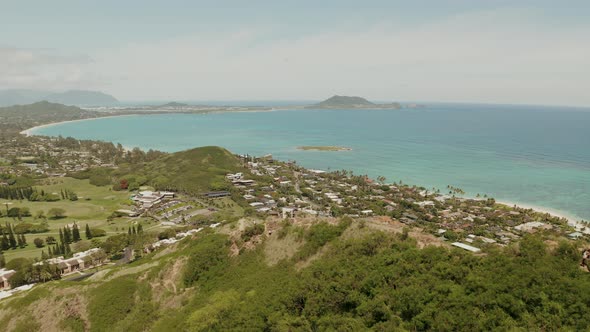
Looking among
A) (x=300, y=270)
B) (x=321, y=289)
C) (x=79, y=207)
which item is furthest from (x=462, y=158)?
(x=79, y=207)

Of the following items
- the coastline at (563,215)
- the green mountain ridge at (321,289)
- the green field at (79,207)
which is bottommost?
the green field at (79,207)

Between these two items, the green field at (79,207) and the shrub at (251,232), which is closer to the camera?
the shrub at (251,232)

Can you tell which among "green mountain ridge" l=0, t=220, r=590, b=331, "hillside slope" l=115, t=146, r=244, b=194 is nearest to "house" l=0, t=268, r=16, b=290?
"green mountain ridge" l=0, t=220, r=590, b=331

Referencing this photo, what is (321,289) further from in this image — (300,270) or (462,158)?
(462,158)

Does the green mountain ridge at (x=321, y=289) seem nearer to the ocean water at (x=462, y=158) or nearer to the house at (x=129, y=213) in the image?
the house at (x=129, y=213)

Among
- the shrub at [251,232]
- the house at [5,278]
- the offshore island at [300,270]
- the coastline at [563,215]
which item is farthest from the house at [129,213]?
the coastline at [563,215]

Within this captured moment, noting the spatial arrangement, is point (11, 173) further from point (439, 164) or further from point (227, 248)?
point (439, 164)

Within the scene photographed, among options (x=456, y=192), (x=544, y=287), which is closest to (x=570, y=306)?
(x=544, y=287)
